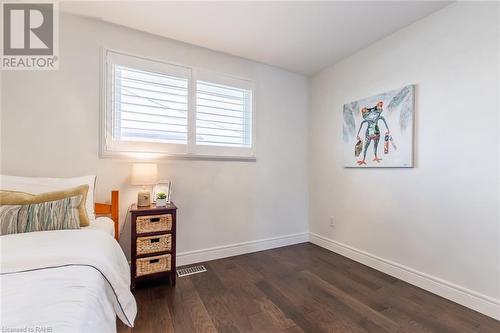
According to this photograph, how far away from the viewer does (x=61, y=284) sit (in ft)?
3.00

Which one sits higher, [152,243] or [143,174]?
[143,174]

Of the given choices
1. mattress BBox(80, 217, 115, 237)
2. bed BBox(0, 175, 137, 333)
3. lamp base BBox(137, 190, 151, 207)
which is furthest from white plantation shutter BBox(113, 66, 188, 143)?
bed BBox(0, 175, 137, 333)

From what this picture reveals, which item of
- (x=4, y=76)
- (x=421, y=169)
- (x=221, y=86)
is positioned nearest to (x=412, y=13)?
(x=421, y=169)

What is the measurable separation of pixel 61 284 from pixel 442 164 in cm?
273

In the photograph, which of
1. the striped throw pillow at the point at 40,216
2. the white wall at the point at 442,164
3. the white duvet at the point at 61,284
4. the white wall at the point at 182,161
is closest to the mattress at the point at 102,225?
the striped throw pillow at the point at 40,216

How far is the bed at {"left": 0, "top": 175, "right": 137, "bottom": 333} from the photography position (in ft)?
2.37

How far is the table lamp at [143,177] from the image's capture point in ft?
7.02

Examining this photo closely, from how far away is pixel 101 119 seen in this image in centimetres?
222

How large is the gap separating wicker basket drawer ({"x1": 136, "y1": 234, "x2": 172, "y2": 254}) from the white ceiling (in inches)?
81.9

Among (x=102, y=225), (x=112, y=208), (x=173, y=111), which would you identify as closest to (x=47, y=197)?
(x=102, y=225)

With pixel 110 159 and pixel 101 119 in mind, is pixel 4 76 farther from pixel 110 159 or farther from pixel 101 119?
pixel 110 159

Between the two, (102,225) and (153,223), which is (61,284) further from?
(153,223)

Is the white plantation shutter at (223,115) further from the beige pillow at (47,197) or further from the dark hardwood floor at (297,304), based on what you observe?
the dark hardwood floor at (297,304)

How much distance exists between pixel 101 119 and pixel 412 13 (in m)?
3.10
